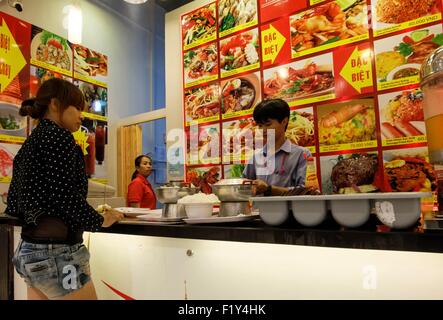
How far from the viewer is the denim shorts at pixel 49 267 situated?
55.4 inches

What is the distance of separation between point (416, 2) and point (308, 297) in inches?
87.0

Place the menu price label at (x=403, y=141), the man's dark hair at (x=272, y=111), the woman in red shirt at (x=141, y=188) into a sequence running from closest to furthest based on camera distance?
the man's dark hair at (x=272, y=111) < the menu price label at (x=403, y=141) < the woman in red shirt at (x=141, y=188)

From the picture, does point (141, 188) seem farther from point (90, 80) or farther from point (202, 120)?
point (90, 80)

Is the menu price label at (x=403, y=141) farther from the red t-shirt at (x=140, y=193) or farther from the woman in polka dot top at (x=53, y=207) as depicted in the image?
the red t-shirt at (x=140, y=193)

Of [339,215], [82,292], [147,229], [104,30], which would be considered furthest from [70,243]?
[104,30]

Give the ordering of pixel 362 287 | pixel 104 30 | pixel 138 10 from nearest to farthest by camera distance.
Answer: pixel 362 287
pixel 104 30
pixel 138 10

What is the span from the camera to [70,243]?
1471 millimetres

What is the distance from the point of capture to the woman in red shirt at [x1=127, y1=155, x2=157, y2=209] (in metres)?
3.96

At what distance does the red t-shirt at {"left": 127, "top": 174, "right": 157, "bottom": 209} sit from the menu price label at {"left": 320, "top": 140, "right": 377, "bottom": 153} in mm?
2098

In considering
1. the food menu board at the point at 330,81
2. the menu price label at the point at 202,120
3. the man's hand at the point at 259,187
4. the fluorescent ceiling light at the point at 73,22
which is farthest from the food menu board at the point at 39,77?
the man's hand at the point at 259,187

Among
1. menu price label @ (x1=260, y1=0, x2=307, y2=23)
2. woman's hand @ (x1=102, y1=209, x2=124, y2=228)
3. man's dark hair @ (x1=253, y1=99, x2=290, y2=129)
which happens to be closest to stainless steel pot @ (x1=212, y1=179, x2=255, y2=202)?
woman's hand @ (x1=102, y1=209, x2=124, y2=228)

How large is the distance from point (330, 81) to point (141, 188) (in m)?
2.32

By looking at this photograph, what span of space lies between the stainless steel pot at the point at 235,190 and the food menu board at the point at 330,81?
72 centimetres
